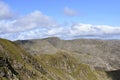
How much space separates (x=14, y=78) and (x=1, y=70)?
35.0ft

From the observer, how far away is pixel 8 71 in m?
197

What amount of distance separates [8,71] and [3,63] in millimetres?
6310

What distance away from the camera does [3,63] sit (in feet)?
652

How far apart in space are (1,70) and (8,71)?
5016 millimetres

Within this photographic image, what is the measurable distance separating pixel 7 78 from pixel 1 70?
635cm

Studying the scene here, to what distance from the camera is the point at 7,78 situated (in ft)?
635

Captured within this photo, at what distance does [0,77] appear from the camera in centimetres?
18838

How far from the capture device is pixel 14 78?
654 ft

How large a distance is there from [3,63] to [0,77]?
1305cm

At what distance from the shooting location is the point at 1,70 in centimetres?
19425

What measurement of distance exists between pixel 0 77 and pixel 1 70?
6959mm

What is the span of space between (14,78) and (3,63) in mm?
12018

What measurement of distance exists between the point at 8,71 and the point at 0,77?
32.5 feet
